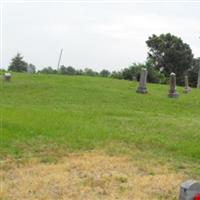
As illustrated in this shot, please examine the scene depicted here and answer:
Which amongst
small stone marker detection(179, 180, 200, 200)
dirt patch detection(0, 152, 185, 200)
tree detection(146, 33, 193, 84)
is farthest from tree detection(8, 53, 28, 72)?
small stone marker detection(179, 180, 200, 200)

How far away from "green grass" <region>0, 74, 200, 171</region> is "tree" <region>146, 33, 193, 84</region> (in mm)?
35147

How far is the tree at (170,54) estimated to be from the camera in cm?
5781

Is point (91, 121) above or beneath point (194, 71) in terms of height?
beneath

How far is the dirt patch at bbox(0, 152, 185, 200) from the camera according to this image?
7.01m

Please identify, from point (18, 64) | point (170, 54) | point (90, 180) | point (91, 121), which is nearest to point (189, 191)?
point (90, 180)

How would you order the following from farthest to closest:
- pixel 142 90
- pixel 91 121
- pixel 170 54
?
1. pixel 170 54
2. pixel 142 90
3. pixel 91 121

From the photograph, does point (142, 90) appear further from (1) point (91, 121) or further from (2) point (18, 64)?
(2) point (18, 64)

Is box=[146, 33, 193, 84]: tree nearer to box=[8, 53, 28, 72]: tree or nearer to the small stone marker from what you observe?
box=[8, 53, 28, 72]: tree

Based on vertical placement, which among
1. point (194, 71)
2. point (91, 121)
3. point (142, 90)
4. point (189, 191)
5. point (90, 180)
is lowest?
point (90, 180)

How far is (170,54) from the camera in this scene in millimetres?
57844

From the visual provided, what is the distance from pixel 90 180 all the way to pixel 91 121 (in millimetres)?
5660

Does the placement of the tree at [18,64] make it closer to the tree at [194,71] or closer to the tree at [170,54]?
the tree at [170,54]

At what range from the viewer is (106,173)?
8016 millimetres

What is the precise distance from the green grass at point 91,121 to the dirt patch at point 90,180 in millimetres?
936
